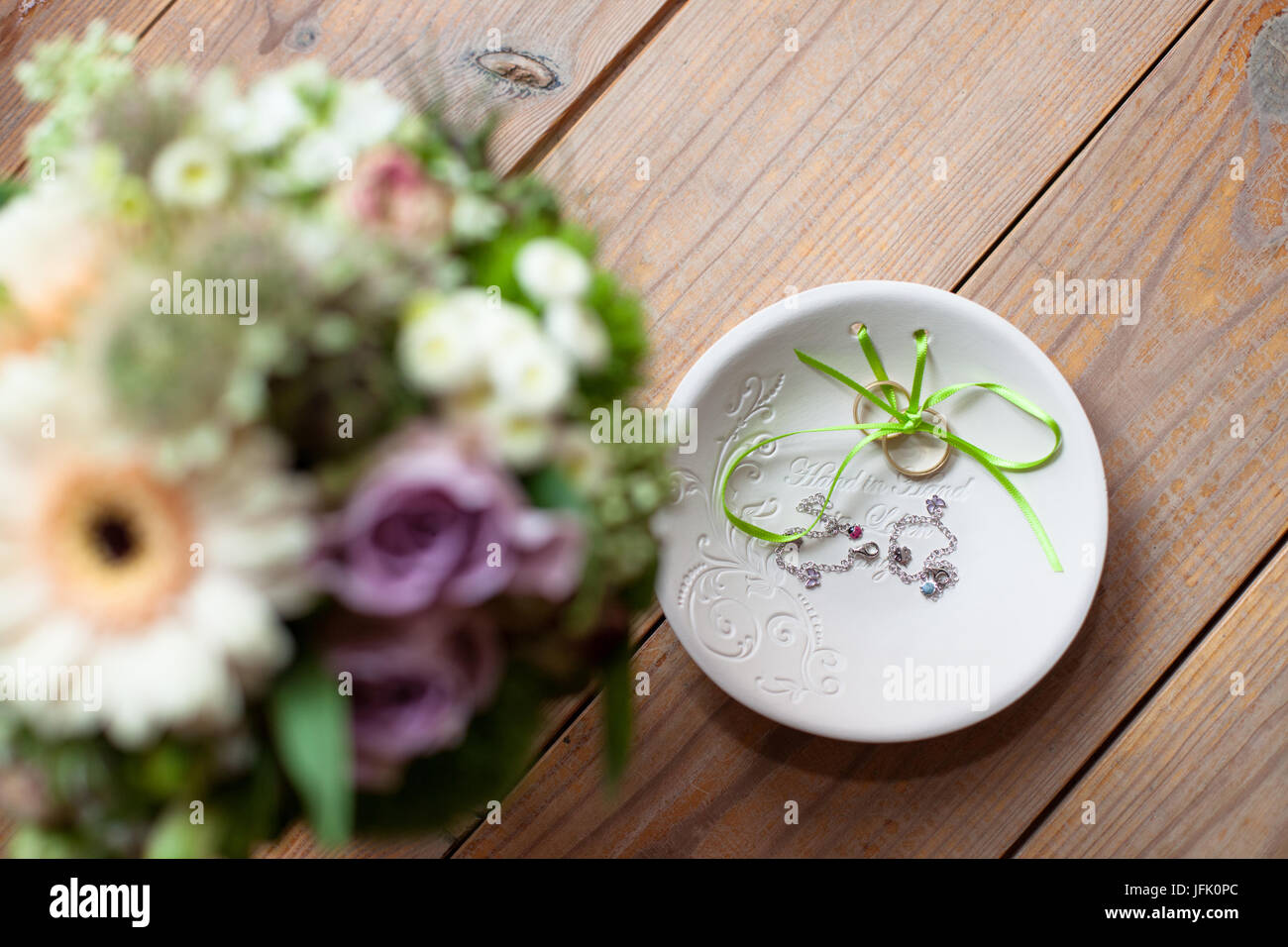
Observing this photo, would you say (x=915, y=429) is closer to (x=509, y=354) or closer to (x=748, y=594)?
(x=748, y=594)

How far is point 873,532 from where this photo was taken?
64 cm

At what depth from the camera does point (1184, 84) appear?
0.68 m

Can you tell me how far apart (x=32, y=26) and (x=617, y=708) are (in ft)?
2.26

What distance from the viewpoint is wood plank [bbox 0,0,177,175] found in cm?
68

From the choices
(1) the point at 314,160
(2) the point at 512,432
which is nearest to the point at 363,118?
(1) the point at 314,160

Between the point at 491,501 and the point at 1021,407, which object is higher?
the point at 1021,407

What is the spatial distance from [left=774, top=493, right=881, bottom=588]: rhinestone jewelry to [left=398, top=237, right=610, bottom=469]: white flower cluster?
1.14 ft

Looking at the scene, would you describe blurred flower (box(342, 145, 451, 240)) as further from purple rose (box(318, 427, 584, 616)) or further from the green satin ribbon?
the green satin ribbon

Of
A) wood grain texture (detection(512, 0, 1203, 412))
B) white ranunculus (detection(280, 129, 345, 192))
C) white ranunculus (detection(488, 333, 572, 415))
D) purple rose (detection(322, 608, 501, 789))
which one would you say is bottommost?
purple rose (detection(322, 608, 501, 789))

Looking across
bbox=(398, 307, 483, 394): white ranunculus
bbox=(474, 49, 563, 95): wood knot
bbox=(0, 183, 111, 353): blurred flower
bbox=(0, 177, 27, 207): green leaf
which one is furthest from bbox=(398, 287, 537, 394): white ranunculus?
bbox=(474, 49, 563, 95): wood knot
